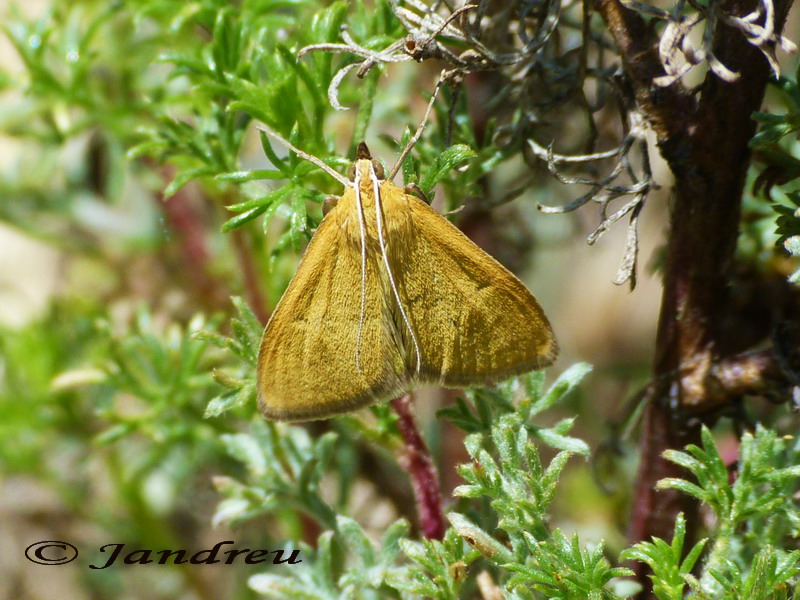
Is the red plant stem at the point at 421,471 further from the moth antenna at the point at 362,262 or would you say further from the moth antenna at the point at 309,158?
the moth antenna at the point at 309,158

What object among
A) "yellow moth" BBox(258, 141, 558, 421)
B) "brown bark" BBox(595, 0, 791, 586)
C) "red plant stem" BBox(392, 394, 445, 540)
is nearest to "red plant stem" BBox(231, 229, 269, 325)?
"yellow moth" BBox(258, 141, 558, 421)

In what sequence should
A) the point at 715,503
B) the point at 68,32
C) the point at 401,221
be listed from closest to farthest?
the point at 715,503
the point at 401,221
the point at 68,32

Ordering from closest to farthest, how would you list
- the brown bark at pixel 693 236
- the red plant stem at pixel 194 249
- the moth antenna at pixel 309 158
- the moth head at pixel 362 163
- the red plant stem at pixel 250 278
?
the brown bark at pixel 693 236
the moth antenna at pixel 309 158
the moth head at pixel 362 163
the red plant stem at pixel 250 278
the red plant stem at pixel 194 249

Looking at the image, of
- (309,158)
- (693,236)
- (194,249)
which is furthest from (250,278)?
(693,236)

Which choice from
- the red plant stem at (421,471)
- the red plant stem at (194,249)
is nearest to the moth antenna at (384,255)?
the red plant stem at (421,471)

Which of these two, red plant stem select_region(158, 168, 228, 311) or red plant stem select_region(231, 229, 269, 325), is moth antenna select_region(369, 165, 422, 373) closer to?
red plant stem select_region(231, 229, 269, 325)

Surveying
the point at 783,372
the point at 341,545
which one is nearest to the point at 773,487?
the point at 783,372

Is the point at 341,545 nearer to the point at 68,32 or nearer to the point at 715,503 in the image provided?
the point at 715,503
